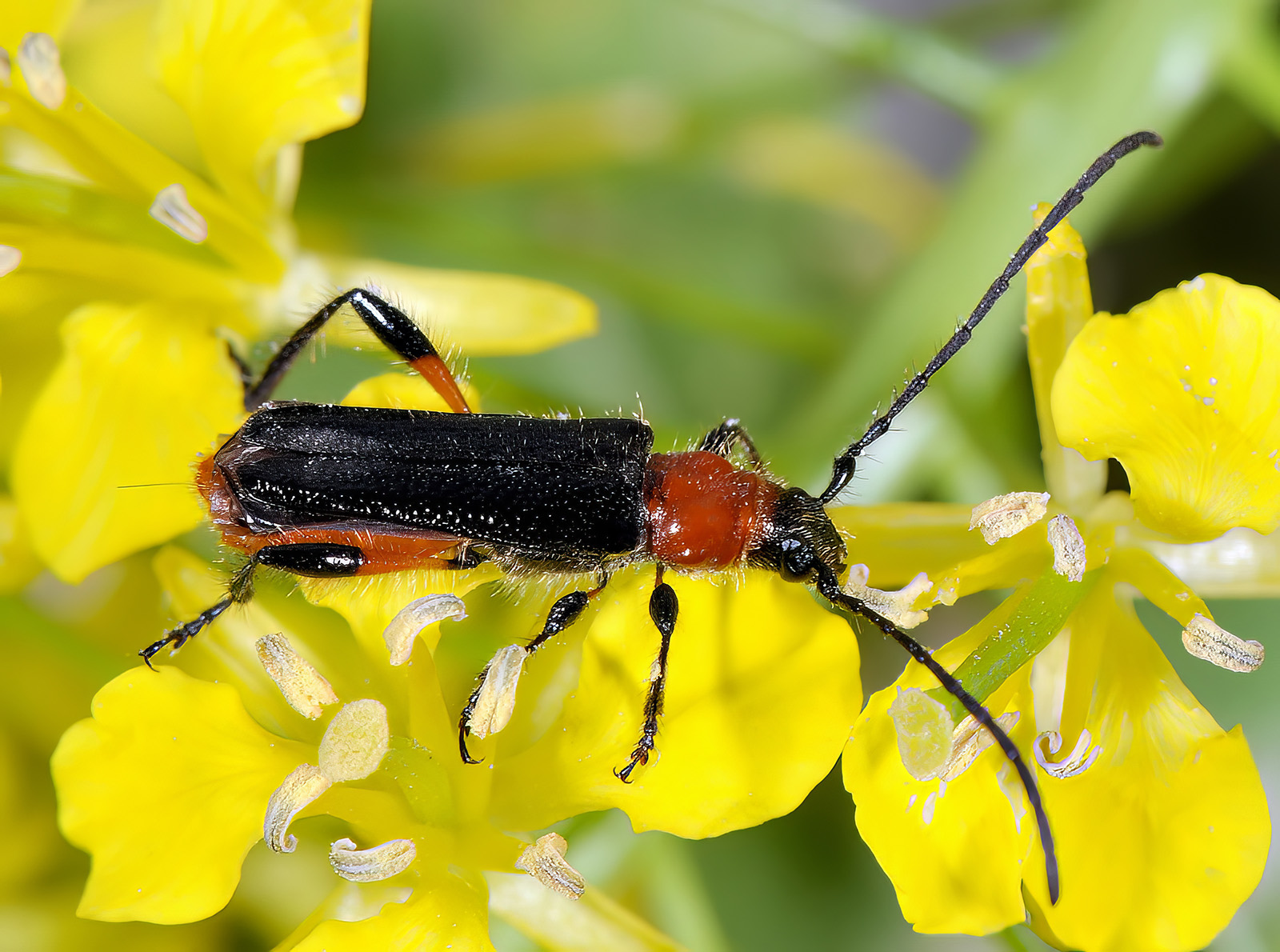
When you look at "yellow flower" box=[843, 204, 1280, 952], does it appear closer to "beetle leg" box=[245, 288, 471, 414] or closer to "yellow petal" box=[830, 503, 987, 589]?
"yellow petal" box=[830, 503, 987, 589]

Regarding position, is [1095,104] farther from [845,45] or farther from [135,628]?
[135,628]

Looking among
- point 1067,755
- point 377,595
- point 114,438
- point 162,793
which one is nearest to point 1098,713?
point 1067,755

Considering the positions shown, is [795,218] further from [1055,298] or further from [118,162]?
[118,162]

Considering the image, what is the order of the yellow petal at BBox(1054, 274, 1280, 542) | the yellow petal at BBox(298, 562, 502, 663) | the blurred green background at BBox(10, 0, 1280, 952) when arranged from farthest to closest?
the blurred green background at BBox(10, 0, 1280, 952), the yellow petal at BBox(298, 562, 502, 663), the yellow petal at BBox(1054, 274, 1280, 542)

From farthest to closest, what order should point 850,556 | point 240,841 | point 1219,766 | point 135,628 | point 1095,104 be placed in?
1. point 1095,104
2. point 135,628
3. point 850,556
4. point 240,841
5. point 1219,766

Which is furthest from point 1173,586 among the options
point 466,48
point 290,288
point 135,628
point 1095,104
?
point 466,48

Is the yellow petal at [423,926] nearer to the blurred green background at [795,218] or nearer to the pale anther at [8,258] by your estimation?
the blurred green background at [795,218]

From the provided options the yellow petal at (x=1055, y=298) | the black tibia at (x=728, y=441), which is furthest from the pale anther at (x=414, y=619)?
the yellow petal at (x=1055, y=298)

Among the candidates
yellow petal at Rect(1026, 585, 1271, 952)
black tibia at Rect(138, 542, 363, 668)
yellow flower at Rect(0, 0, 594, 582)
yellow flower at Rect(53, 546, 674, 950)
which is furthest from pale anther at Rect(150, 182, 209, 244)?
yellow petal at Rect(1026, 585, 1271, 952)
